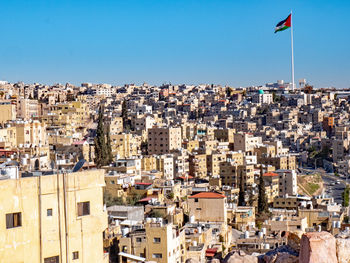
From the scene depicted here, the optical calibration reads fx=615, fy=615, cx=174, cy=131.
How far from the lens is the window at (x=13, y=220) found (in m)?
→ 7.86

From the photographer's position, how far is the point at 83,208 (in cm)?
846

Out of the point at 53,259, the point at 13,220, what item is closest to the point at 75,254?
the point at 53,259

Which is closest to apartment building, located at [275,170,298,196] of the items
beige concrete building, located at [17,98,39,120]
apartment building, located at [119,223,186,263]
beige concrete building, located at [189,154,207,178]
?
beige concrete building, located at [189,154,207,178]

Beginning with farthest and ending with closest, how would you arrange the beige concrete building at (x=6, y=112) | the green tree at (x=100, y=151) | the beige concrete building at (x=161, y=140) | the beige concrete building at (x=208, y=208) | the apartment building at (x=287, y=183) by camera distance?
the beige concrete building at (x=161, y=140) → the beige concrete building at (x=6, y=112) → the apartment building at (x=287, y=183) → the green tree at (x=100, y=151) → the beige concrete building at (x=208, y=208)

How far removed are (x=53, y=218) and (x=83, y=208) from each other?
46 centimetres

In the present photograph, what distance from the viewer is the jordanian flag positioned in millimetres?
40281

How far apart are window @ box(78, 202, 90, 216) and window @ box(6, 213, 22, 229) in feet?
2.74

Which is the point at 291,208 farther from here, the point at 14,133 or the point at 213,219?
the point at 14,133

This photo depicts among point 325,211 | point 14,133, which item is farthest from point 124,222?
point 14,133

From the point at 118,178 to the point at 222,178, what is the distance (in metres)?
16.9

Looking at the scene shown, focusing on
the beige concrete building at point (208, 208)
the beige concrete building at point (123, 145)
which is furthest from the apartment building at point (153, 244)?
the beige concrete building at point (123, 145)

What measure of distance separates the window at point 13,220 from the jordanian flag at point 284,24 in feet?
113

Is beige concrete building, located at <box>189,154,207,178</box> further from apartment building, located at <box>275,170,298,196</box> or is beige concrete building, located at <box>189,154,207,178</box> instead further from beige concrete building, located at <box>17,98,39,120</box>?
beige concrete building, located at <box>17,98,39,120</box>

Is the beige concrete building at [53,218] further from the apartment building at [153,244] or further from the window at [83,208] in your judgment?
the apartment building at [153,244]
